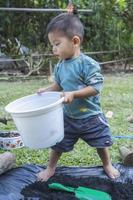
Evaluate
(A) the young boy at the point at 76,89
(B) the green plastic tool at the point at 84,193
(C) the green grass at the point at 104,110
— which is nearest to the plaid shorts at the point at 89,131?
(A) the young boy at the point at 76,89

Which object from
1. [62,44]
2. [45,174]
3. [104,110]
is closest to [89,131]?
[45,174]

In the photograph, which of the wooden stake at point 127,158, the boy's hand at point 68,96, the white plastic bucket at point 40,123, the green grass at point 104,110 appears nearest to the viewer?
the white plastic bucket at point 40,123

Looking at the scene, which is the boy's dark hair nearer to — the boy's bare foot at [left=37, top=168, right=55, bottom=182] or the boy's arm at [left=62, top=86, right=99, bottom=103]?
the boy's arm at [left=62, top=86, right=99, bottom=103]

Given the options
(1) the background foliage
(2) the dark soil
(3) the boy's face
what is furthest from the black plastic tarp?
(1) the background foliage

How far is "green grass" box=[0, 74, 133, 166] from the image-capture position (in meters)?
3.13

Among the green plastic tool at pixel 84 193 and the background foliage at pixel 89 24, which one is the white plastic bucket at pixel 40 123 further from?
the background foliage at pixel 89 24

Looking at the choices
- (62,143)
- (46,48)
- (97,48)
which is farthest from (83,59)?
(97,48)

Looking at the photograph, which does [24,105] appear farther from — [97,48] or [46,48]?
[97,48]

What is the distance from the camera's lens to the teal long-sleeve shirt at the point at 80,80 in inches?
101

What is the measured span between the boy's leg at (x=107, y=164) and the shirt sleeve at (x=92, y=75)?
0.39 metres

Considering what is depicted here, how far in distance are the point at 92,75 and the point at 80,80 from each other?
0.28 ft

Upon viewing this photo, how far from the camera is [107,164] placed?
278 cm

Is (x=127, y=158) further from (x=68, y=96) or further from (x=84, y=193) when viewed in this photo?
(x=68, y=96)

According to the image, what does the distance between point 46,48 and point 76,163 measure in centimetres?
536
